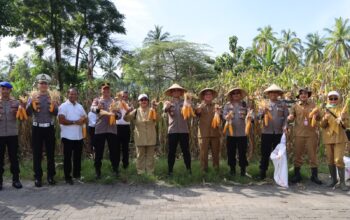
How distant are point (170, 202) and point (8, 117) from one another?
127 inches

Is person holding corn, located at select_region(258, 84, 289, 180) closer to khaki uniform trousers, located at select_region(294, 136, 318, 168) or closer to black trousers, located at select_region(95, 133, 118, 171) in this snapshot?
khaki uniform trousers, located at select_region(294, 136, 318, 168)

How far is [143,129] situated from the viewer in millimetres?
7652

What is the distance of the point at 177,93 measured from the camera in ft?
25.4

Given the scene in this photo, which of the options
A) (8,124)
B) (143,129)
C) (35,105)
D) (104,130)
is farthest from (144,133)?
(8,124)

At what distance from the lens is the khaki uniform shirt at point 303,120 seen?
7.29 m

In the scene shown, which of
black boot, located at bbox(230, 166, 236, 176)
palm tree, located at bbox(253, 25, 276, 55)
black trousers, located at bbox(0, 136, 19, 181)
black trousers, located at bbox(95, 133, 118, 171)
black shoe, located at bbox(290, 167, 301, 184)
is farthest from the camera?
palm tree, located at bbox(253, 25, 276, 55)

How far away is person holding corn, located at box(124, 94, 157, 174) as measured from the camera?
301 inches

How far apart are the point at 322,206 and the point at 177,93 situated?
336cm

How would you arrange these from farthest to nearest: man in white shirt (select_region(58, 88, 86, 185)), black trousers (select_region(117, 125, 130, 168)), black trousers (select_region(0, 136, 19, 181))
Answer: black trousers (select_region(117, 125, 130, 168)), man in white shirt (select_region(58, 88, 86, 185)), black trousers (select_region(0, 136, 19, 181))

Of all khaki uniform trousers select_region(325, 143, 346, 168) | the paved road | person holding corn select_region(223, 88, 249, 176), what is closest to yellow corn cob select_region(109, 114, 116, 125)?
the paved road

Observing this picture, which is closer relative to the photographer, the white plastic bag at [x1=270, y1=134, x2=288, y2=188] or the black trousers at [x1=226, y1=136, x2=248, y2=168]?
the white plastic bag at [x1=270, y1=134, x2=288, y2=188]

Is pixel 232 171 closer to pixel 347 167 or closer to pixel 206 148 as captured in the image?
pixel 206 148

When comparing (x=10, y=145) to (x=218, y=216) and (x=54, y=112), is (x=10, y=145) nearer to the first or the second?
(x=54, y=112)

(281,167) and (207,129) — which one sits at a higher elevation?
(207,129)
